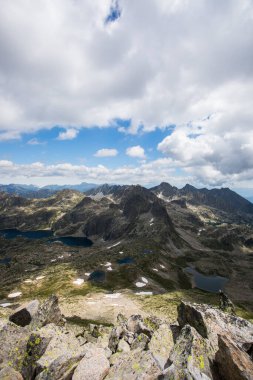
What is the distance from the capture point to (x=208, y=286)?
193m

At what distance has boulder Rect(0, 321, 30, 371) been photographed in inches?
730

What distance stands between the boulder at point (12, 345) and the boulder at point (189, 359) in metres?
11.5

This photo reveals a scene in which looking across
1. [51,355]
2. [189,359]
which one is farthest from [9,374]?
[189,359]

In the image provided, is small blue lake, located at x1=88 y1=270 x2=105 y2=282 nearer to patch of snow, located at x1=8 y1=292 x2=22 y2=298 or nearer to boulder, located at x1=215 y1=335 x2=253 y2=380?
patch of snow, located at x1=8 y1=292 x2=22 y2=298

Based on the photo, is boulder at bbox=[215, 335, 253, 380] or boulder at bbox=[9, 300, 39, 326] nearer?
boulder at bbox=[215, 335, 253, 380]

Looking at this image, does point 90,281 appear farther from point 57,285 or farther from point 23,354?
point 23,354

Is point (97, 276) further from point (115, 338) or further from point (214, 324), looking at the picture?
point (214, 324)

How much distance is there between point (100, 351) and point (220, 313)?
1369 cm

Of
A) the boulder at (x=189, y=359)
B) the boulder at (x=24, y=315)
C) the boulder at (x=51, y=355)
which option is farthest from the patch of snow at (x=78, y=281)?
the boulder at (x=189, y=359)

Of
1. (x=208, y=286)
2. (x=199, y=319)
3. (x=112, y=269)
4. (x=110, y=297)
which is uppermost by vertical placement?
(x=199, y=319)

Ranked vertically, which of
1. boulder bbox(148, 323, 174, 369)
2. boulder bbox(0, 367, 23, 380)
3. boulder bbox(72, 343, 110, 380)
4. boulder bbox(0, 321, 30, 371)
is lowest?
boulder bbox(148, 323, 174, 369)

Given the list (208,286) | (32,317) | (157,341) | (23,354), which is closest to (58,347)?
(23,354)

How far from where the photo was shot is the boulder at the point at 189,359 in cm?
1327

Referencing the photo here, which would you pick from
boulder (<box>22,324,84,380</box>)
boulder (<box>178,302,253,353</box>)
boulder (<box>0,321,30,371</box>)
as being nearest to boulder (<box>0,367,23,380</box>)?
boulder (<box>22,324,84,380</box>)
